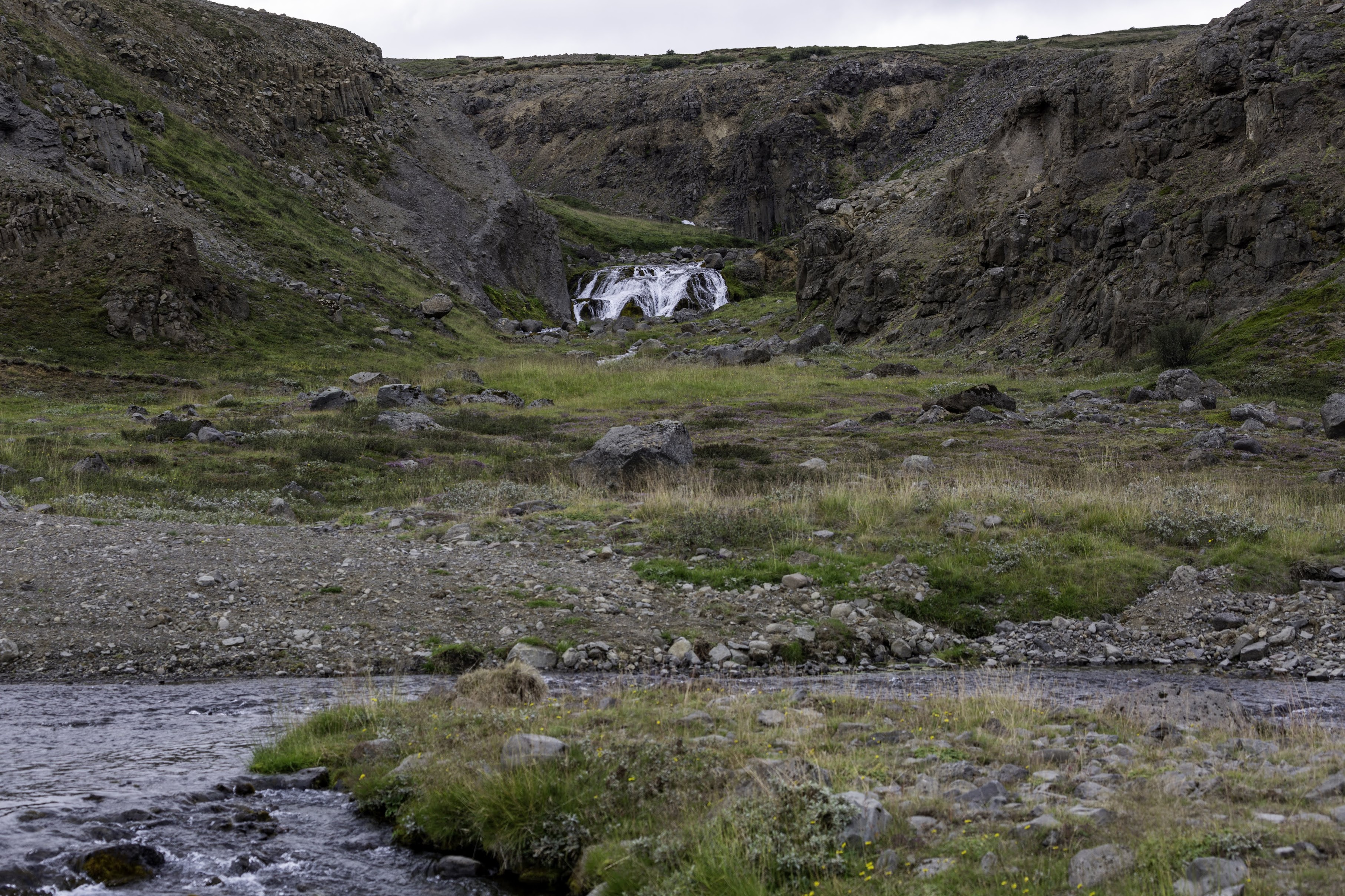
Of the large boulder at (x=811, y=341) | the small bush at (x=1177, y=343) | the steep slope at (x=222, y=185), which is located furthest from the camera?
the large boulder at (x=811, y=341)

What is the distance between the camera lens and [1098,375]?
44.4 meters

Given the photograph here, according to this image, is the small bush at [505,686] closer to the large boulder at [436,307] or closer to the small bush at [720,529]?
the small bush at [720,529]

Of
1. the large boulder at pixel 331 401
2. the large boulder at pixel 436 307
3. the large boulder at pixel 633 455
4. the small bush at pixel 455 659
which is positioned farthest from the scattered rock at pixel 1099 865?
the large boulder at pixel 436 307

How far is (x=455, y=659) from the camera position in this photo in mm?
13641

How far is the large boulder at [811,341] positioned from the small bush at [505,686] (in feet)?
176

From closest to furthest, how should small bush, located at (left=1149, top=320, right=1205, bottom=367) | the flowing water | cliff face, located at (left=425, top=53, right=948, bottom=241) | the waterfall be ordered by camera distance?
the flowing water → small bush, located at (left=1149, top=320, right=1205, bottom=367) → the waterfall → cliff face, located at (left=425, top=53, right=948, bottom=241)

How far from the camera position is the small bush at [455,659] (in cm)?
1347

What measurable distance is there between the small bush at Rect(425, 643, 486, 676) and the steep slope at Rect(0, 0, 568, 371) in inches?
1517

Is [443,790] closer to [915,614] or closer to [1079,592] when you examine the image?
[915,614]

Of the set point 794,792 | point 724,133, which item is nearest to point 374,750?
point 794,792

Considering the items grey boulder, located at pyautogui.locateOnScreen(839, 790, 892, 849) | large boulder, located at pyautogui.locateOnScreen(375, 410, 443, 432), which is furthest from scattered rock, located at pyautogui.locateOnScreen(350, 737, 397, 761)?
large boulder, located at pyautogui.locateOnScreen(375, 410, 443, 432)

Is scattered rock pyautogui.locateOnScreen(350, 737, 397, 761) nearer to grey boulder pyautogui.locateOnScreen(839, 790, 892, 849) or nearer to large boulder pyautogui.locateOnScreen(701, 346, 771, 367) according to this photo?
grey boulder pyautogui.locateOnScreen(839, 790, 892, 849)

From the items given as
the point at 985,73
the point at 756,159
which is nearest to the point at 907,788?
the point at 756,159

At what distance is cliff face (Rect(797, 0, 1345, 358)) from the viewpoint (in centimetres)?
4378
